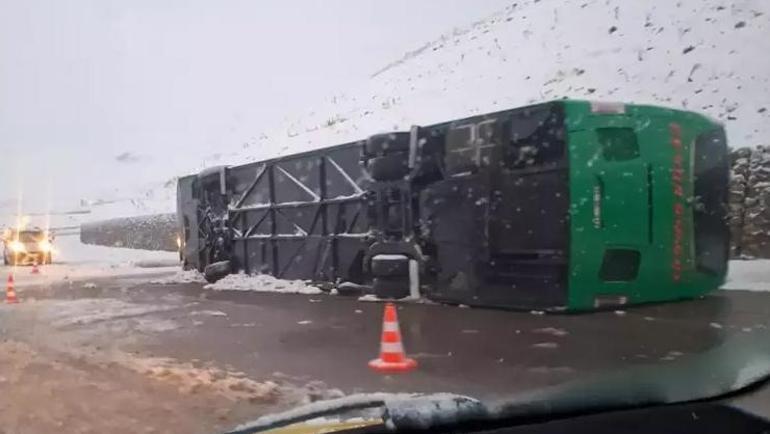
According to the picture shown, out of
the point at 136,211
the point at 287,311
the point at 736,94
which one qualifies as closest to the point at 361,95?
the point at 136,211

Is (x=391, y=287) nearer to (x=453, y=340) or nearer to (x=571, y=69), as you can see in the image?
(x=453, y=340)

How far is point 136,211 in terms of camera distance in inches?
1451

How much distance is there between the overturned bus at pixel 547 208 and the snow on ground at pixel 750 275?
75.4 inches

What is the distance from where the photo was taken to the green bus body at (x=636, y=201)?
7953 millimetres

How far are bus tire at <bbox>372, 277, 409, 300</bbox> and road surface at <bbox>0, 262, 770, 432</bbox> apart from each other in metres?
0.29

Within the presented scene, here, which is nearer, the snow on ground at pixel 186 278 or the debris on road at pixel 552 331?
the debris on road at pixel 552 331

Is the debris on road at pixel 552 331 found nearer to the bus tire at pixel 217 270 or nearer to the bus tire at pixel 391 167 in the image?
the bus tire at pixel 391 167

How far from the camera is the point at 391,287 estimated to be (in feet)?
33.6

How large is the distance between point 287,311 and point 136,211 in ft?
95.5

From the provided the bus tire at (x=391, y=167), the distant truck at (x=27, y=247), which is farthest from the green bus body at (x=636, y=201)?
the distant truck at (x=27, y=247)

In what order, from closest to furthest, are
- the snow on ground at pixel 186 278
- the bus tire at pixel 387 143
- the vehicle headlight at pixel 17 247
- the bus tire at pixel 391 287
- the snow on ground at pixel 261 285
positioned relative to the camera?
the bus tire at pixel 391 287, the bus tire at pixel 387 143, the snow on ground at pixel 261 285, the snow on ground at pixel 186 278, the vehicle headlight at pixel 17 247

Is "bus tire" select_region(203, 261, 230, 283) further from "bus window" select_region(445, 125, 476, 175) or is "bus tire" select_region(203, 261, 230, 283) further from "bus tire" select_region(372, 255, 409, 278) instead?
"bus window" select_region(445, 125, 476, 175)

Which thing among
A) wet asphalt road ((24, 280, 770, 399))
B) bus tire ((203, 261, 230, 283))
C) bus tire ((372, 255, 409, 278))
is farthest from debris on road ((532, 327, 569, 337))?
bus tire ((203, 261, 230, 283))

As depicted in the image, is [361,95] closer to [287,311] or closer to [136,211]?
[136,211]
